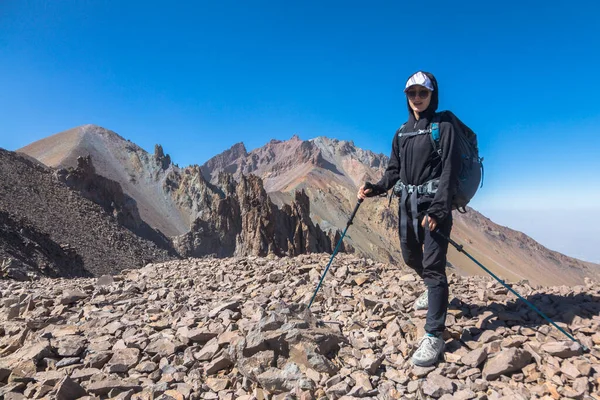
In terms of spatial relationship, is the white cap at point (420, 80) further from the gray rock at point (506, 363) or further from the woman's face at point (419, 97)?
the gray rock at point (506, 363)

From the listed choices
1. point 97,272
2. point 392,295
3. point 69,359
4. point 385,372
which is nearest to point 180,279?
point 69,359

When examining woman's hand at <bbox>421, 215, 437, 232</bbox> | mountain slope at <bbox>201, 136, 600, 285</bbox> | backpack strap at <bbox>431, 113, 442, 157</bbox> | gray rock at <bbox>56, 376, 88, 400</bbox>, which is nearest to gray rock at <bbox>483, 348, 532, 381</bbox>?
woman's hand at <bbox>421, 215, 437, 232</bbox>

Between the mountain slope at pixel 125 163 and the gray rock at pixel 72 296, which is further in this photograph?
the mountain slope at pixel 125 163

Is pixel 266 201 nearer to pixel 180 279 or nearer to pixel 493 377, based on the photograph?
pixel 180 279

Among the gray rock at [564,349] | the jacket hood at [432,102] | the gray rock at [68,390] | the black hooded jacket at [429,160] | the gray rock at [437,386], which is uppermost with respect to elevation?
the jacket hood at [432,102]

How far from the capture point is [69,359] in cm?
457

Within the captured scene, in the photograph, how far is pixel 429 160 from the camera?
4.88 meters

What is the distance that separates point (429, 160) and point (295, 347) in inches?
120

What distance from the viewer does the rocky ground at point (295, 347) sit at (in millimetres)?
3934

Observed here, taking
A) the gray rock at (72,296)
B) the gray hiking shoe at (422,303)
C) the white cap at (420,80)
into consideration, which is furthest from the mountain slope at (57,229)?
the white cap at (420,80)

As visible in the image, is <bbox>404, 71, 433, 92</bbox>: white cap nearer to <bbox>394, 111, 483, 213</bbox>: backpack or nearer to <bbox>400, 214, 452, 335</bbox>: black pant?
<bbox>394, 111, 483, 213</bbox>: backpack

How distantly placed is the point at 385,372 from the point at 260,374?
1.52 metres

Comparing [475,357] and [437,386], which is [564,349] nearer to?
[475,357]

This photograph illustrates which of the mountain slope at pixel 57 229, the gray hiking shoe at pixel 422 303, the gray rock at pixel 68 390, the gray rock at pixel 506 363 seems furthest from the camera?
the mountain slope at pixel 57 229
